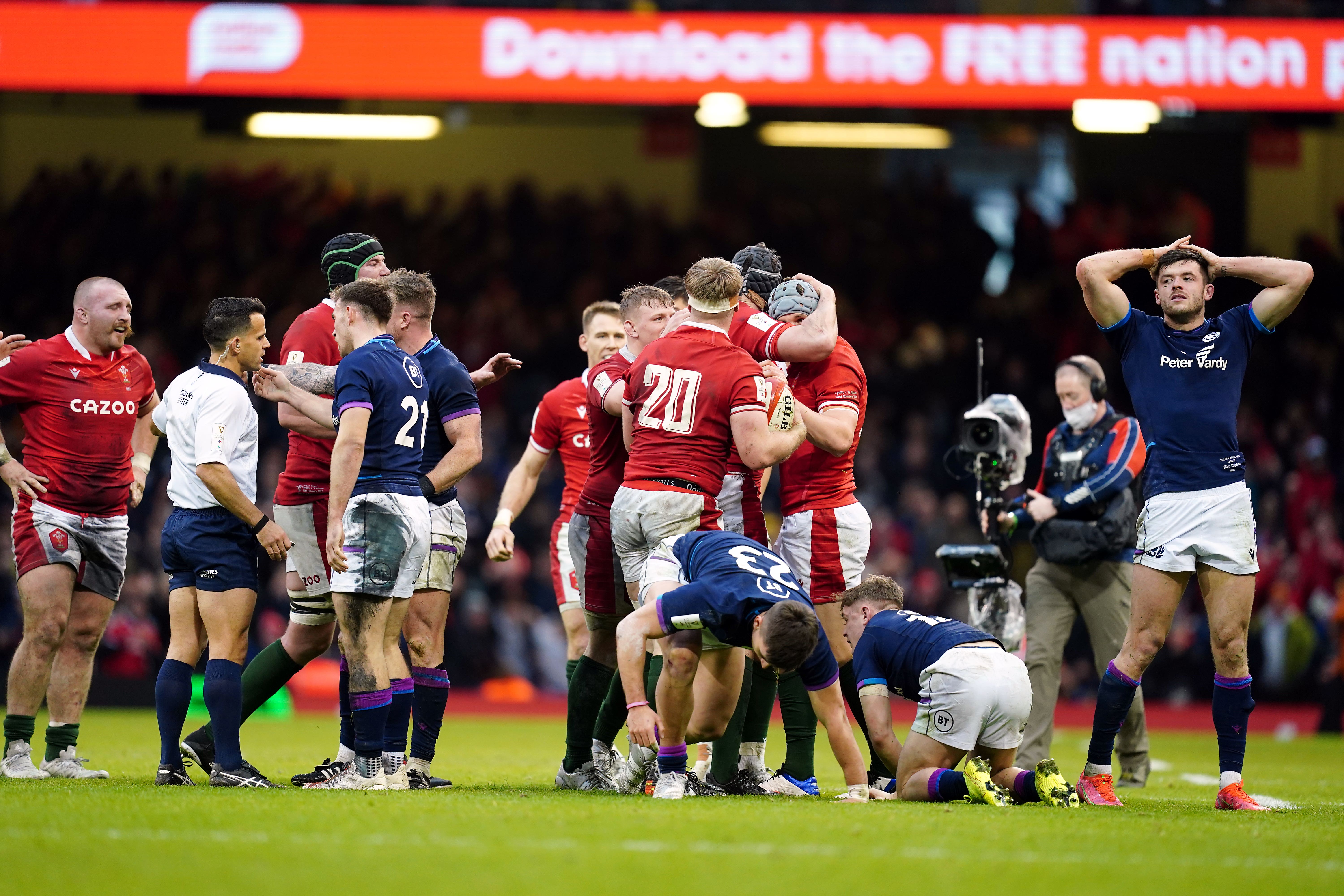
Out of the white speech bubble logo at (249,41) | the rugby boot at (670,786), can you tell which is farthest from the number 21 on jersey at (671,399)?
the white speech bubble logo at (249,41)

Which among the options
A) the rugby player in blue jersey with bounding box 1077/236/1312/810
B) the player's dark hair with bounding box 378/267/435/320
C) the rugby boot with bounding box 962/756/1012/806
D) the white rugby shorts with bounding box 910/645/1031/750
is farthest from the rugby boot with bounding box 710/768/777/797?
the player's dark hair with bounding box 378/267/435/320

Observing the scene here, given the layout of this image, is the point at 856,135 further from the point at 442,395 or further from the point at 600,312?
the point at 442,395

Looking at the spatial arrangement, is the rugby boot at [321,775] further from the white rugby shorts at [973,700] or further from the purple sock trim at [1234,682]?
the purple sock trim at [1234,682]

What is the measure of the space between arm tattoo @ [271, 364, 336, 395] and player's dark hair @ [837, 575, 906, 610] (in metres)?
2.86

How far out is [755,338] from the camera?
25.1ft

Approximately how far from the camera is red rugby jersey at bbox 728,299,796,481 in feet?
24.8

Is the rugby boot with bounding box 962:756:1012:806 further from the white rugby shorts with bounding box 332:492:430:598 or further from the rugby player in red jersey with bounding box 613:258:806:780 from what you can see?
the white rugby shorts with bounding box 332:492:430:598

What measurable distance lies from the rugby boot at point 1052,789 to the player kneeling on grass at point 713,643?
0.81m

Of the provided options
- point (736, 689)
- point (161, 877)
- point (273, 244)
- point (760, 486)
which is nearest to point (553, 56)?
point (273, 244)

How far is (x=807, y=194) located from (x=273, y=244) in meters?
8.68

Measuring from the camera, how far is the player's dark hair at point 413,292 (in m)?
7.30

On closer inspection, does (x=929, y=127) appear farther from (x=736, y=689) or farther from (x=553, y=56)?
(x=736, y=689)

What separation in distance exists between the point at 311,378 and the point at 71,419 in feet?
5.20

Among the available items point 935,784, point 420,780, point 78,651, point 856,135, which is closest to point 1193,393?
point 935,784
